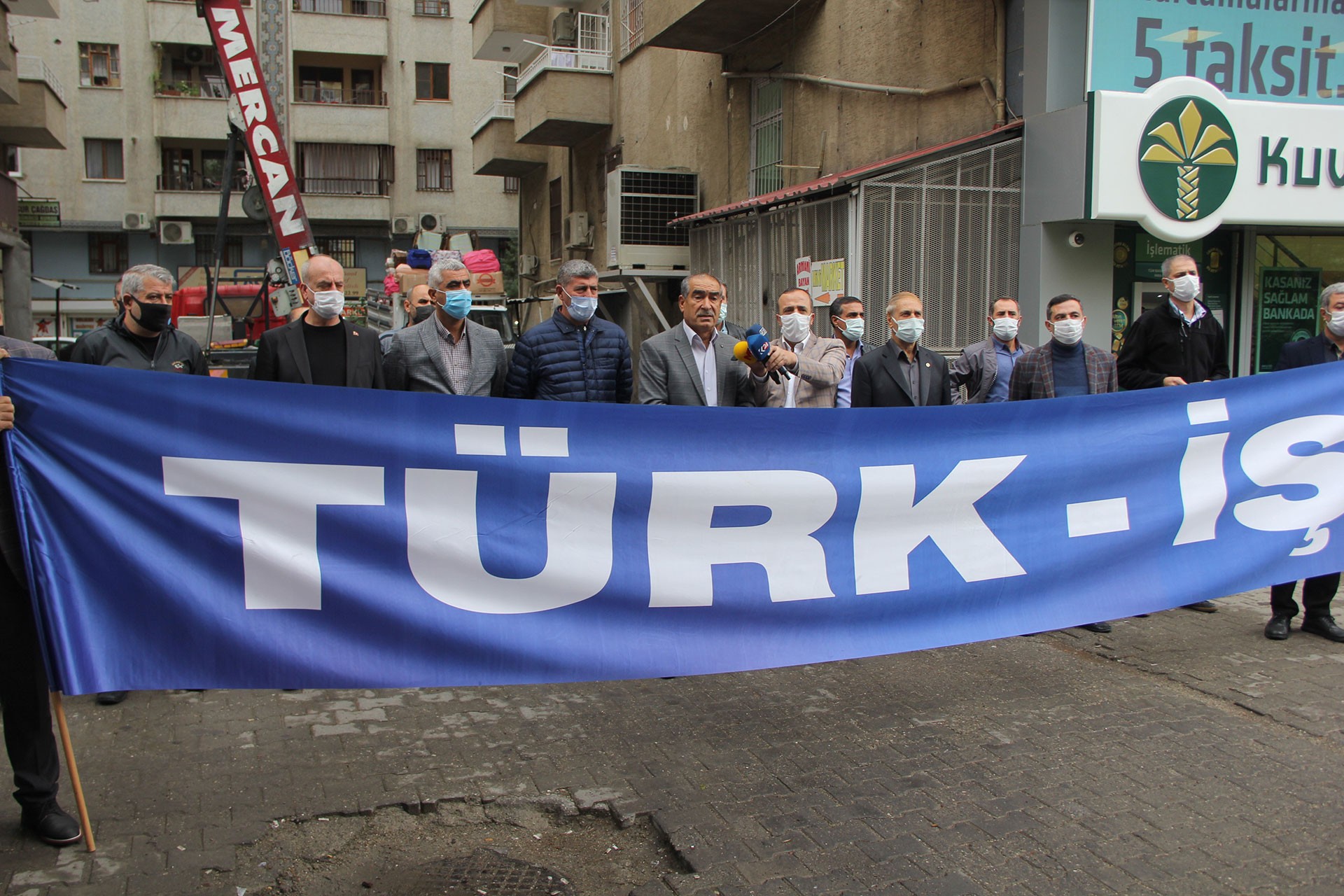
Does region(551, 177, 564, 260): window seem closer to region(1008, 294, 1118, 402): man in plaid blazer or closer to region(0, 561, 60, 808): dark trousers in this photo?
region(1008, 294, 1118, 402): man in plaid blazer

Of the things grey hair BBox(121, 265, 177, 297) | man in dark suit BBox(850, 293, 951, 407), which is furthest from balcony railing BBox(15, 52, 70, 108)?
man in dark suit BBox(850, 293, 951, 407)

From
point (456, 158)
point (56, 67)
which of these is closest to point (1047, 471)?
point (456, 158)

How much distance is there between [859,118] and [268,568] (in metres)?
11.0

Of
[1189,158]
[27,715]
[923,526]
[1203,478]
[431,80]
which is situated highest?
[431,80]

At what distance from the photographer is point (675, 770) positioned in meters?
4.27

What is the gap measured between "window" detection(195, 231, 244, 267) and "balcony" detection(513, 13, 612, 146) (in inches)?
822

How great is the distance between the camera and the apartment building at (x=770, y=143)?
10.9 metres

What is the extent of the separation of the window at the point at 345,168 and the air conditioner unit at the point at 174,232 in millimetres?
4209

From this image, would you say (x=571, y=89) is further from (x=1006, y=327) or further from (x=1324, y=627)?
(x=1324, y=627)

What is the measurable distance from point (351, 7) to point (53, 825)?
4081cm

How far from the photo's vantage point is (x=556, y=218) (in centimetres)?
2491

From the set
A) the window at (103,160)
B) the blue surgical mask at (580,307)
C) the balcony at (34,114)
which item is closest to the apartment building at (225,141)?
the window at (103,160)

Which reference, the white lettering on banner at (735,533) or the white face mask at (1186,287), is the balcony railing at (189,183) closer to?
the white face mask at (1186,287)

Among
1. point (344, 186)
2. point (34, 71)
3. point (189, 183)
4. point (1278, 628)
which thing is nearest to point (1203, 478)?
point (1278, 628)
